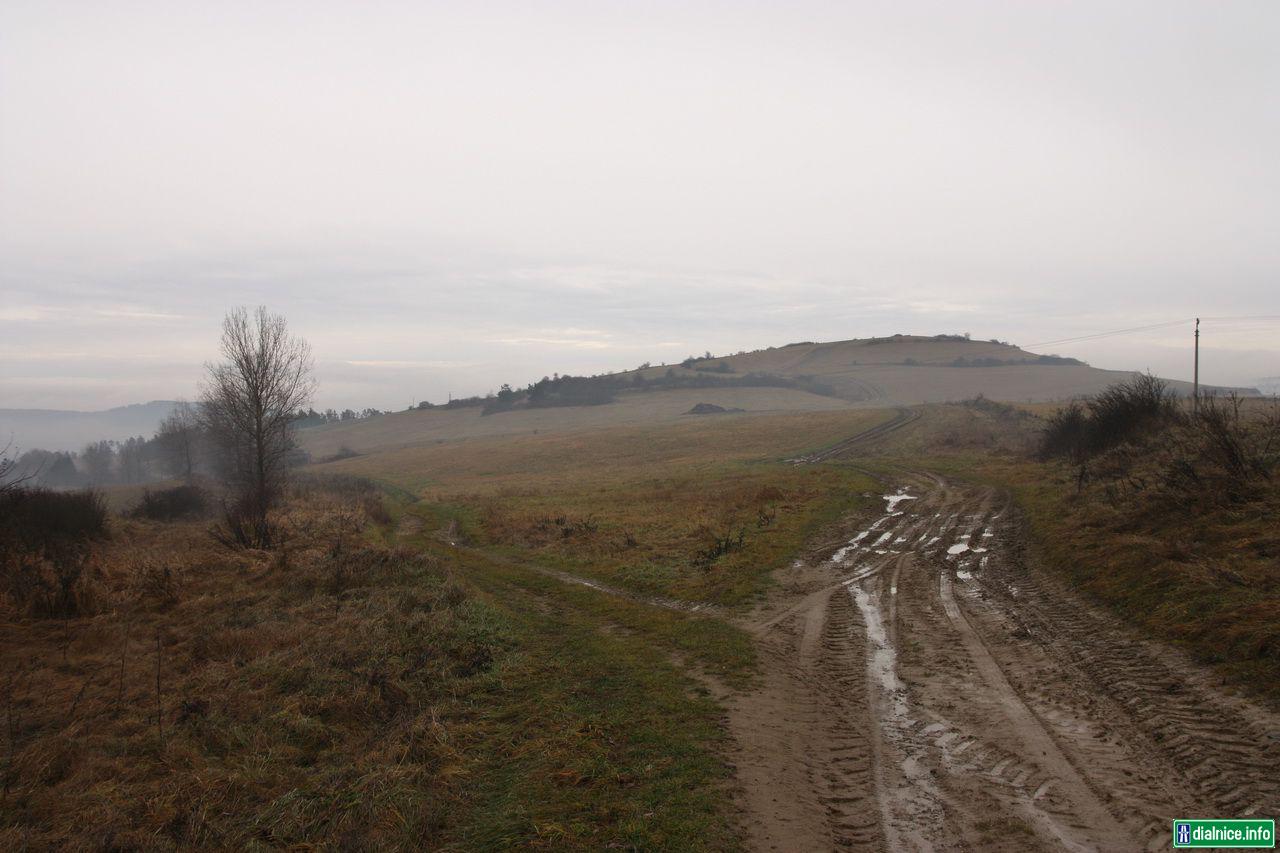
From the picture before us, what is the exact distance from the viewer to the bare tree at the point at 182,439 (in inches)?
2844

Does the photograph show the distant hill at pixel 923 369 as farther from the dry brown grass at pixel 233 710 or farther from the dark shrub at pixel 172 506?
the dry brown grass at pixel 233 710

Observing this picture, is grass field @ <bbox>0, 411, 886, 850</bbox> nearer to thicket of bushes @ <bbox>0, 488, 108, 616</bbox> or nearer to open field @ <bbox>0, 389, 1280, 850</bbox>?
open field @ <bbox>0, 389, 1280, 850</bbox>

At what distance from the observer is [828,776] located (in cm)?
627

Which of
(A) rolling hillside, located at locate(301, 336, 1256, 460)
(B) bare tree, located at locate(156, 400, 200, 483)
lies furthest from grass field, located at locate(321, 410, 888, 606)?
(A) rolling hillside, located at locate(301, 336, 1256, 460)

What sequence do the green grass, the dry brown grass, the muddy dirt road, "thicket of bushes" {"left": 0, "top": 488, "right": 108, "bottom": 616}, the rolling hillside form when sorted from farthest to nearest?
the rolling hillside
"thicket of bushes" {"left": 0, "top": 488, "right": 108, "bottom": 616}
the dry brown grass
the green grass
the muddy dirt road

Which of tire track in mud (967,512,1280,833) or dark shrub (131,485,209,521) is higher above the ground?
tire track in mud (967,512,1280,833)

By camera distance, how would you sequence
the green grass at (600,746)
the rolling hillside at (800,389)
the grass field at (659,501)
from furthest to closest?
the rolling hillside at (800,389), the grass field at (659,501), the green grass at (600,746)

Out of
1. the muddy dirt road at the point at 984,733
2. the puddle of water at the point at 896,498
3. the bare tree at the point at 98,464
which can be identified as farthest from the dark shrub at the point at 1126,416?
the bare tree at the point at 98,464

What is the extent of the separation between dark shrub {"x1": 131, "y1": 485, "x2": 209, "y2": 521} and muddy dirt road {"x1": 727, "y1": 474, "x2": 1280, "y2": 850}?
30.2 metres

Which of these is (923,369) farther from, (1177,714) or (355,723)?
(355,723)

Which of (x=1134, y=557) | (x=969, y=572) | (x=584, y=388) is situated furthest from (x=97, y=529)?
(x=584, y=388)

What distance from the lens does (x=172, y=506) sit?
3123 centimetres

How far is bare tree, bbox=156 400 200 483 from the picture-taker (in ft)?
237

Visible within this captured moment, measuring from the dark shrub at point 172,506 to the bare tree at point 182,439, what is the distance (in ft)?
137
